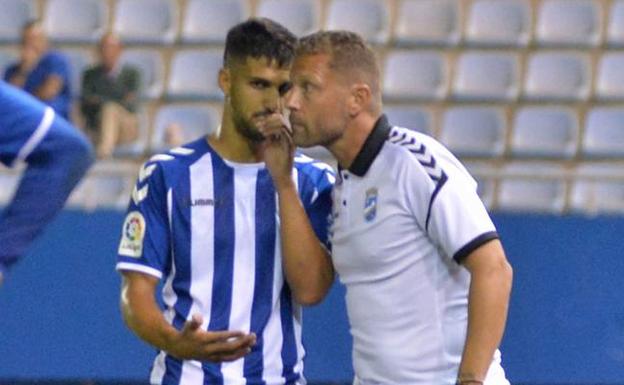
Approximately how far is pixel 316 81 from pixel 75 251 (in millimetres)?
3916

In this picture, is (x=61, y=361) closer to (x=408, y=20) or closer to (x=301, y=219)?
(x=301, y=219)

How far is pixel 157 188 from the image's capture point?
14.8 ft

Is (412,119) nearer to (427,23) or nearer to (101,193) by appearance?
(427,23)

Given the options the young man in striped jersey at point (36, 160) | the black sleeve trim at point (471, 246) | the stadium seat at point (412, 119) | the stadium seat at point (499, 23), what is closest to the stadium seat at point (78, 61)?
the stadium seat at point (412, 119)

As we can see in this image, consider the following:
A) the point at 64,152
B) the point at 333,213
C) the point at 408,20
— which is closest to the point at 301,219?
the point at 333,213

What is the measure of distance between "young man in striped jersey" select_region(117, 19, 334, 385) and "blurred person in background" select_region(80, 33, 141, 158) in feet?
15.4

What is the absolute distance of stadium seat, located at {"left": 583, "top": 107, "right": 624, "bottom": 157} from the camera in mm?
10414

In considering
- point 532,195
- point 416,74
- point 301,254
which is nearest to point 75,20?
point 416,74

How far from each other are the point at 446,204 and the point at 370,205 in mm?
233

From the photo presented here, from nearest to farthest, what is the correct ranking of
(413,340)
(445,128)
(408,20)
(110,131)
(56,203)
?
(56,203)
(413,340)
(110,131)
(445,128)
(408,20)

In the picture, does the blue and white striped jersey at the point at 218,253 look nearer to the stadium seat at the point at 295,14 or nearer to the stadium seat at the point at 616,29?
the stadium seat at the point at 295,14

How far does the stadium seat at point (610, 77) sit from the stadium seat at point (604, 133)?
248 millimetres

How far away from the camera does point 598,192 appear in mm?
8234

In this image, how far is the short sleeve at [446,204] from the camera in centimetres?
399
